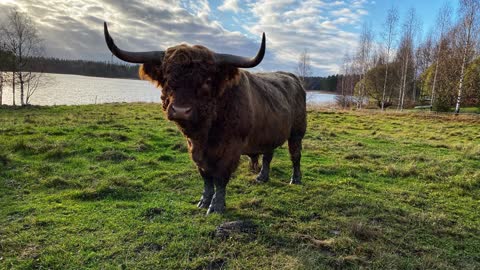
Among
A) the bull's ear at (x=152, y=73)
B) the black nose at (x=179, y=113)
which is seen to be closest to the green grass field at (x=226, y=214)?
the black nose at (x=179, y=113)

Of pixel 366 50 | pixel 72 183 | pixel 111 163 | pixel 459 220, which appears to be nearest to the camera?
pixel 459 220

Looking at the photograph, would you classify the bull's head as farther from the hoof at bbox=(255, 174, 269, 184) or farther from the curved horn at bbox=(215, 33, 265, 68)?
the hoof at bbox=(255, 174, 269, 184)

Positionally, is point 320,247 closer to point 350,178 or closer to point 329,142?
point 350,178

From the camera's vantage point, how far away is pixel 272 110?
6.30 meters

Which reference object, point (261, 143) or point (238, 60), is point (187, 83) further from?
point (261, 143)

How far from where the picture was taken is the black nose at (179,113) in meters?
4.12

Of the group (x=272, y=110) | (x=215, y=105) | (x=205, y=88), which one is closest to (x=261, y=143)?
(x=272, y=110)

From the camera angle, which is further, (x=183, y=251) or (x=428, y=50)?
(x=428, y=50)

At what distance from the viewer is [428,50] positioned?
2013 inches

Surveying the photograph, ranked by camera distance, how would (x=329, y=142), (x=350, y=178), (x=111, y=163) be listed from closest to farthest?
(x=350, y=178), (x=111, y=163), (x=329, y=142)

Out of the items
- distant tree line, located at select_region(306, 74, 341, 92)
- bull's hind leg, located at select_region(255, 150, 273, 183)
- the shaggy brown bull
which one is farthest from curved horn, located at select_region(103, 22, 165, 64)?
distant tree line, located at select_region(306, 74, 341, 92)

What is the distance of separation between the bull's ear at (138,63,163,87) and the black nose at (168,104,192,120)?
0.85m

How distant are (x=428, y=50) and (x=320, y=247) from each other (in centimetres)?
5596

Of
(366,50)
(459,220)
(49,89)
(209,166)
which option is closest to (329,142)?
(459,220)
